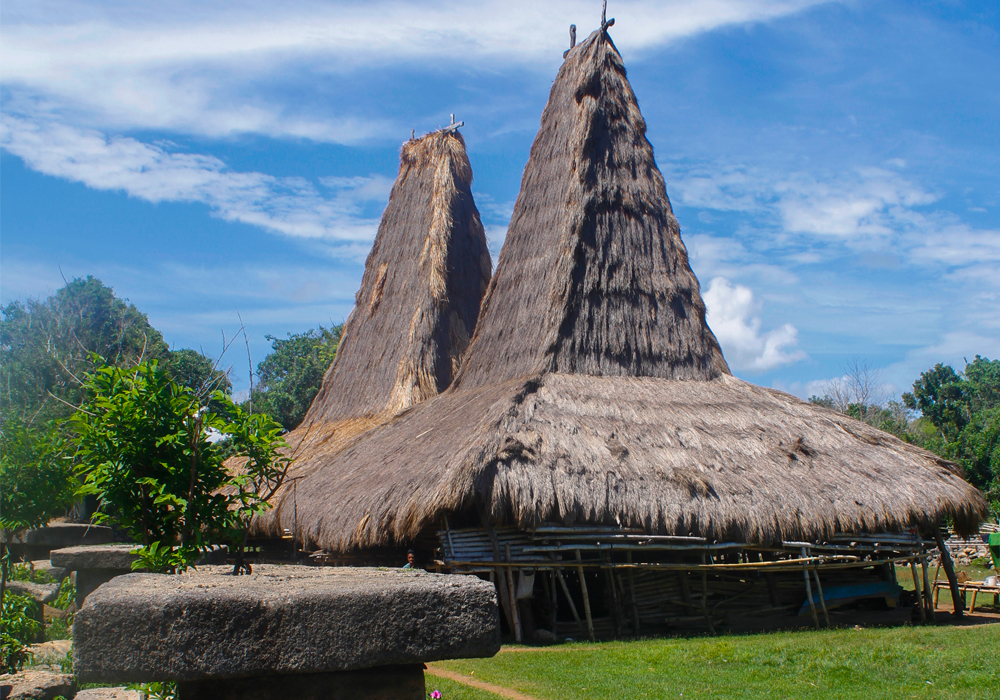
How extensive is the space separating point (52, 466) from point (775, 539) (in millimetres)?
8567

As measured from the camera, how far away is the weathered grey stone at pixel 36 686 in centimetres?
510

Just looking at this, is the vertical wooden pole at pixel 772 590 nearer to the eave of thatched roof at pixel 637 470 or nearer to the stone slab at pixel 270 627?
the eave of thatched roof at pixel 637 470

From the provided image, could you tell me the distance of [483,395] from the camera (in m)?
12.6

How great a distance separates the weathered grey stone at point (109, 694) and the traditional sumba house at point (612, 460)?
2.36 metres

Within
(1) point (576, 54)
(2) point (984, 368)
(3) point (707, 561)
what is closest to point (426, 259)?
(1) point (576, 54)

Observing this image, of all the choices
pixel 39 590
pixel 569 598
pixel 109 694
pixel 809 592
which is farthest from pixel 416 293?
pixel 109 694

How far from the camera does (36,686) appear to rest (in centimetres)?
527

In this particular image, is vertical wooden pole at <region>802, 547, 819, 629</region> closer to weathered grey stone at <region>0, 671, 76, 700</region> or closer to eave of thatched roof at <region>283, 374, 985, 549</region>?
eave of thatched roof at <region>283, 374, 985, 549</region>

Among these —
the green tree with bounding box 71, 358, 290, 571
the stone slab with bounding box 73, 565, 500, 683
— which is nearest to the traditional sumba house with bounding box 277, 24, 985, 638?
the green tree with bounding box 71, 358, 290, 571

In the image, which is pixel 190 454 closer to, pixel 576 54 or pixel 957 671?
pixel 957 671

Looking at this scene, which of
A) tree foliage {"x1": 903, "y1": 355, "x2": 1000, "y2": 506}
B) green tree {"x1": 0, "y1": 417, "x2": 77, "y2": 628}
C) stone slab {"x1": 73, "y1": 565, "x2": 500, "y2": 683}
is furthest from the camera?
tree foliage {"x1": 903, "y1": 355, "x2": 1000, "y2": 506}

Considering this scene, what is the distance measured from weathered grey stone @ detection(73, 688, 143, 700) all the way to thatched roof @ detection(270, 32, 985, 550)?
14.5 ft

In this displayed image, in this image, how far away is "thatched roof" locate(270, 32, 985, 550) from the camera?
32.7ft

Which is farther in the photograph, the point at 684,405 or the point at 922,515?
the point at 684,405
